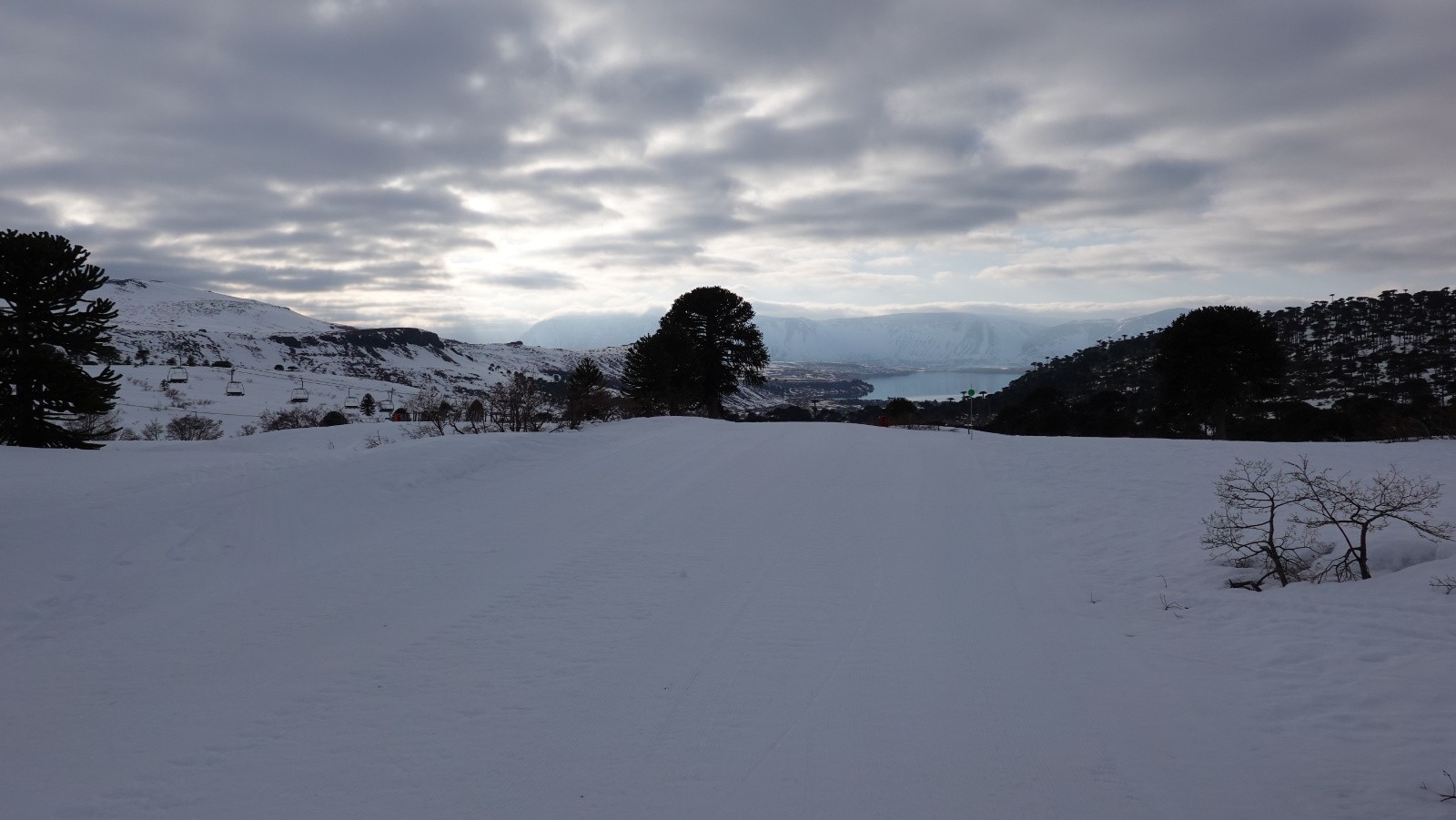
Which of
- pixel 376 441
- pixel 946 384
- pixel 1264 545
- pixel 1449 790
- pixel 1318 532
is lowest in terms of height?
pixel 1449 790

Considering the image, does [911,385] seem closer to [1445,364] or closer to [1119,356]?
[1119,356]

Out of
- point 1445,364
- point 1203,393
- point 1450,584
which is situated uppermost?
point 1445,364

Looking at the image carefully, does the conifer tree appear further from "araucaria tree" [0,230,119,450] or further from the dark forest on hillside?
"araucaria tree" [0,230,119,450]

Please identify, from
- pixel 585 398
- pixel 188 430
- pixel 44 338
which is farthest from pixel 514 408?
pixel 188 430

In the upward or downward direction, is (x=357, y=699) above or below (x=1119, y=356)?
below

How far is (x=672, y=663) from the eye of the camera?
5.73m

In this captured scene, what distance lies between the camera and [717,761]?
4.23 m

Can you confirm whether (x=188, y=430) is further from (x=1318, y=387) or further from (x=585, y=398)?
(x=1318, y=387)

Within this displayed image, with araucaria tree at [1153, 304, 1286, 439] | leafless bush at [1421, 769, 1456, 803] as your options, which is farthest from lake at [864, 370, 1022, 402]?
leafless bush at [1421, 769, 1456, 803]

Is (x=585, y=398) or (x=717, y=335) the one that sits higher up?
(x=717, y=335)

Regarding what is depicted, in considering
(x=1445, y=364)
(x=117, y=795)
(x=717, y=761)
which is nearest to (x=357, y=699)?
(x=117, y=795)

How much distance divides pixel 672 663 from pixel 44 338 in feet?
57.0

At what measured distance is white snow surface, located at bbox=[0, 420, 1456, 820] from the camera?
156 inches

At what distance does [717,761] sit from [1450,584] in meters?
6.72
